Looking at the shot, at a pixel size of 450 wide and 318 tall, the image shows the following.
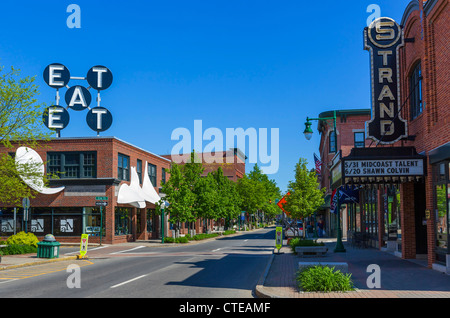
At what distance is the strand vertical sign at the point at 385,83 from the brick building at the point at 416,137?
4 cm

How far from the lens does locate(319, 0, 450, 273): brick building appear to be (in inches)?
651

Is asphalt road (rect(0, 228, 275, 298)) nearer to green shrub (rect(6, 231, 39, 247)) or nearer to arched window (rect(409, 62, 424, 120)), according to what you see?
green shrub (rect(6, 231, 39, 247))

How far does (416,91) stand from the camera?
20172mm

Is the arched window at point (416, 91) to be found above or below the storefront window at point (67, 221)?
above

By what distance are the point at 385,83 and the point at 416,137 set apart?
2587 mm

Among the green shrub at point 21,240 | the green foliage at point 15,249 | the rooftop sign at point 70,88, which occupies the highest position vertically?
the rooftop sign at point 70,88

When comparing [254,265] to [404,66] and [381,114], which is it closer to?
[381,114]

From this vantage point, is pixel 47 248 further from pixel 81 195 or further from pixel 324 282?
pixel 324 282

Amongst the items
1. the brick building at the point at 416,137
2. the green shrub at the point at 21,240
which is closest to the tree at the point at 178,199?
the green shrub at the point at 21,240

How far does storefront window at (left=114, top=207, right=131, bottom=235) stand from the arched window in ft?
88.2

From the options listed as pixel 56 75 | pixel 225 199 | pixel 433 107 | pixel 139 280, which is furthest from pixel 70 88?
pixel 433 107

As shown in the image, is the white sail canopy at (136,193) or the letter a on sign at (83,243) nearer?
the letter a on sign at (83,243)

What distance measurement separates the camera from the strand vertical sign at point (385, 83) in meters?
20.4

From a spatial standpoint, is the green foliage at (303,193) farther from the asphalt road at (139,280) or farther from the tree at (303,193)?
the asphalt road at (139,280)
